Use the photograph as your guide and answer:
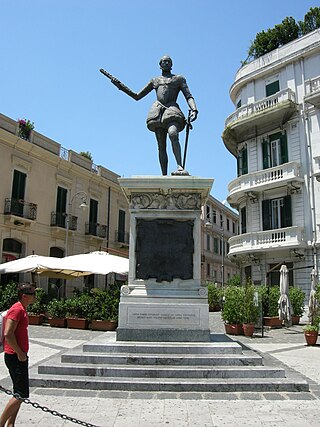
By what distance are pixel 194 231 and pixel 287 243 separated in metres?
16.0

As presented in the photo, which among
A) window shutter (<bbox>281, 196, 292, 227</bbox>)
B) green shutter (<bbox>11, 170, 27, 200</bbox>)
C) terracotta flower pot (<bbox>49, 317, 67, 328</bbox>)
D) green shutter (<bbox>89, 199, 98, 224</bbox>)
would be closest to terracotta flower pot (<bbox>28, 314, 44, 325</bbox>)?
terracotta flower pot (<bbox>49, 317, 67, 328</bbox>)

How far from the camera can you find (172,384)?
5668 millimetres

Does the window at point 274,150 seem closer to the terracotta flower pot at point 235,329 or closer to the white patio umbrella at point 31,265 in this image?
the terracotta flower pot at point 235,329

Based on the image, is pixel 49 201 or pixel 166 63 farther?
pixel 49 201

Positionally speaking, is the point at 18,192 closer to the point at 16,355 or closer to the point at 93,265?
the point at 93,265

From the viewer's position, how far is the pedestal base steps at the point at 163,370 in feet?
18.8

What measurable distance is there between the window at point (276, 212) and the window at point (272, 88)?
6448 millimetres

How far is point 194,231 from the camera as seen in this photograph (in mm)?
7914

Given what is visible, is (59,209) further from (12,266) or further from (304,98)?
(304,98)

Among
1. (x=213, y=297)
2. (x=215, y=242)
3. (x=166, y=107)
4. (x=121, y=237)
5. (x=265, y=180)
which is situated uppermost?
(x=265, y=180)

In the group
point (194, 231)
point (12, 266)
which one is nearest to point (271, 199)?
point (12, 266)

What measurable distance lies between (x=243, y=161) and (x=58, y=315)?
15.8 m

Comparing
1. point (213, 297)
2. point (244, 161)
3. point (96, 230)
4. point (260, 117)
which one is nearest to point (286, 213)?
point (244, 161)

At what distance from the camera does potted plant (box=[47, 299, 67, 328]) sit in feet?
52.0
